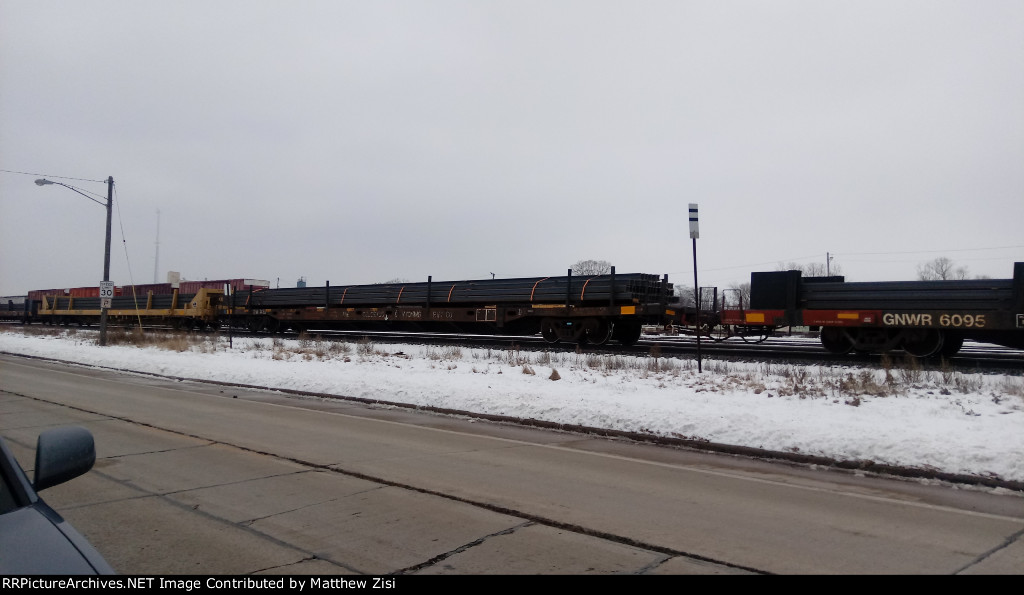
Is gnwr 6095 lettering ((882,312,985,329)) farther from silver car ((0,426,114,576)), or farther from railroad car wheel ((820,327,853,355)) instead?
silver car ((0,426,114,576))

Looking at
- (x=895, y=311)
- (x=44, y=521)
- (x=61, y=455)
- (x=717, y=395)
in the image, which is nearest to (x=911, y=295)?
(x=895, y=311)

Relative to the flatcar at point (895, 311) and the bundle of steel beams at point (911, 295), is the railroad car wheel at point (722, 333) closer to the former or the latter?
the flatcar at point (895, 311)

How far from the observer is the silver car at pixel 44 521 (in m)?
2.41

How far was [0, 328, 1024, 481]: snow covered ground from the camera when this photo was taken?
8.45 m

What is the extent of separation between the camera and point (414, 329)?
29.3 metres

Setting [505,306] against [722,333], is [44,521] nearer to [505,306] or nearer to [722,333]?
[505,306]

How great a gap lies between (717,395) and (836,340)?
891cm

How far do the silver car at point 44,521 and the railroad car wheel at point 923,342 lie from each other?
60.8 ft

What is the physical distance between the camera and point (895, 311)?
55.2 feet

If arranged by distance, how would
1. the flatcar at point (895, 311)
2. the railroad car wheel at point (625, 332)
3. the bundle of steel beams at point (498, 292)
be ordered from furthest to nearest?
the railroad car wheel at point (625, 332) → the bundle of steel beams at point (498, 292) → the flatcar at point (895, 311)

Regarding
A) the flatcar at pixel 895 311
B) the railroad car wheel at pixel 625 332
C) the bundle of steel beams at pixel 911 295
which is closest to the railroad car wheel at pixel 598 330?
the railroad car wheel at pixel 625 332

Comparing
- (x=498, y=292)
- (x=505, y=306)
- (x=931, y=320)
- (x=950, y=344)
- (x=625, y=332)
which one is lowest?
(x=950, y=344)

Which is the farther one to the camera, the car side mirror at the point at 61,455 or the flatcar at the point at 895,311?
the flatcar at the point at 895,311
